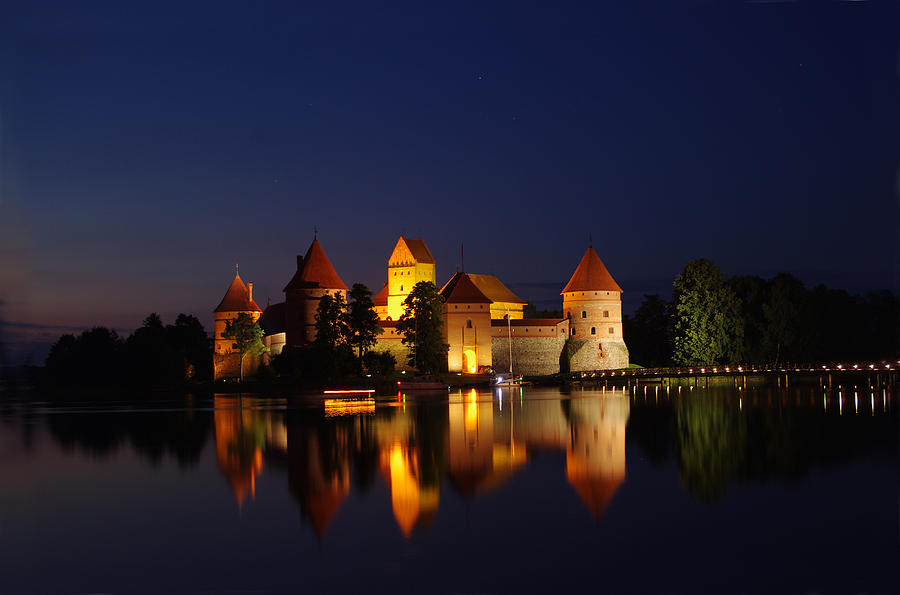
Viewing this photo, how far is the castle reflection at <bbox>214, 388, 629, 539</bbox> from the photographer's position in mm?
13195

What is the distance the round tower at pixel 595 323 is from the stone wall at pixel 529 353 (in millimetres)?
1078

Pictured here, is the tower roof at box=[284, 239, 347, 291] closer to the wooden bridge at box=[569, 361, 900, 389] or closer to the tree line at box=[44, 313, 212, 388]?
the tree line at box=[44, 313, 212, 388]

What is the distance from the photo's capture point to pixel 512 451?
1759 centimetres

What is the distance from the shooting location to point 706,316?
43.8m

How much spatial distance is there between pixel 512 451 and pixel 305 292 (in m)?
33.1

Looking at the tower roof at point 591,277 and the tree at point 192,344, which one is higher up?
the tower roof at point 591,277

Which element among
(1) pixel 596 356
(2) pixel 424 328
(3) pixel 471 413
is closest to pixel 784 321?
(1) pixel 596 356

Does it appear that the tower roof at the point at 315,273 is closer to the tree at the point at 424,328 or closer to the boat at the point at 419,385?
the tree at the point at 424,328

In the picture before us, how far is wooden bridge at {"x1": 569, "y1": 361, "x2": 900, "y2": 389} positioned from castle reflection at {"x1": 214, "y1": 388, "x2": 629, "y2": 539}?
11.2 meters

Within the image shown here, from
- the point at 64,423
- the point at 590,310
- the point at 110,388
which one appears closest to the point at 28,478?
the point at 64,423

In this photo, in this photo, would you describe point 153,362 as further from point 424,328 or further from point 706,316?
point 706,316

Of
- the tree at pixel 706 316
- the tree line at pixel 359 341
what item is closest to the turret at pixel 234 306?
the tree line at pixel 359 341

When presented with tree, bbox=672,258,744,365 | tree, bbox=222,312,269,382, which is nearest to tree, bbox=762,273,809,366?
tree, bbox=672,258,744,365

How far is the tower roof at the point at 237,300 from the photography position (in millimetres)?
59531
